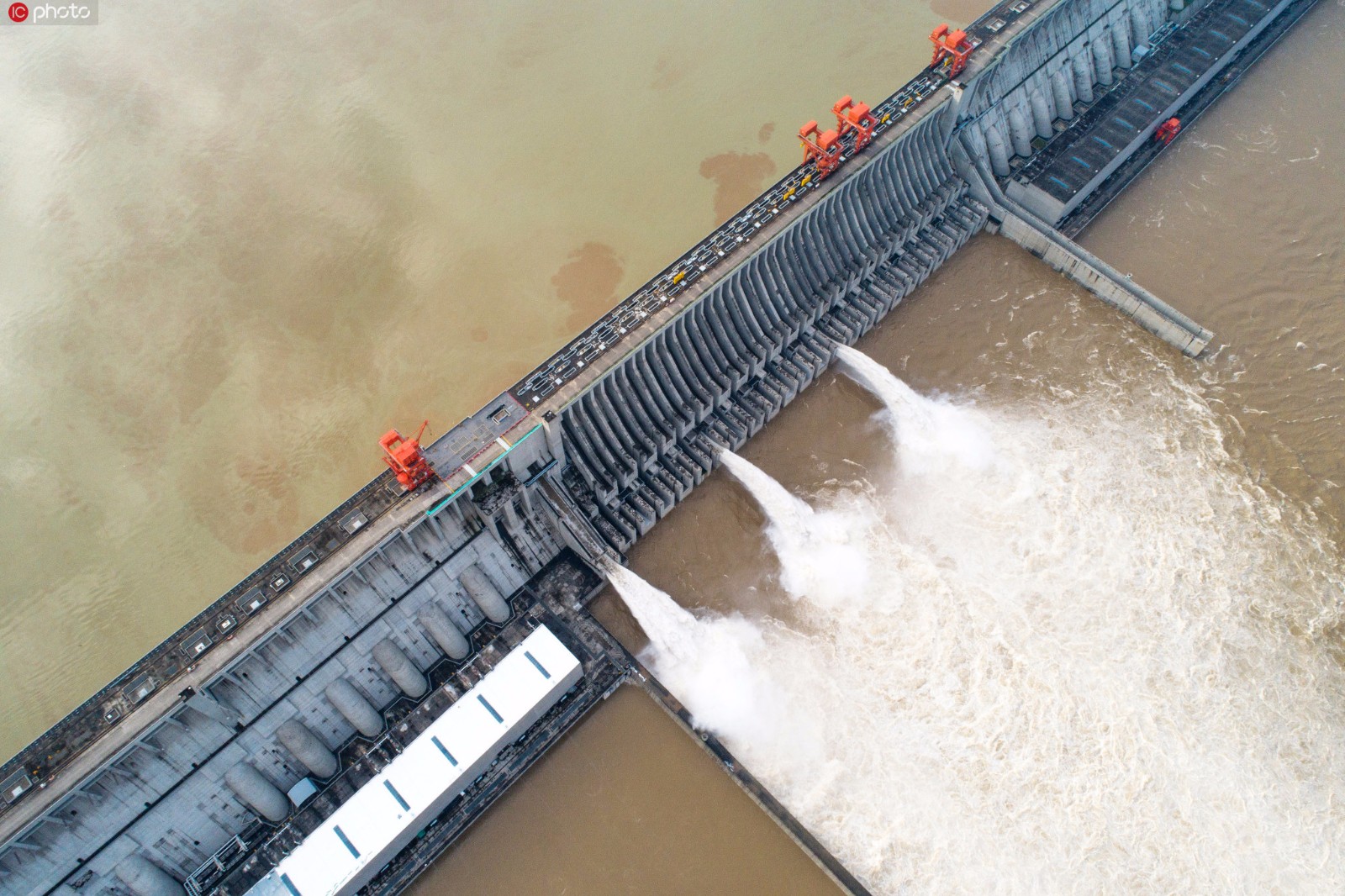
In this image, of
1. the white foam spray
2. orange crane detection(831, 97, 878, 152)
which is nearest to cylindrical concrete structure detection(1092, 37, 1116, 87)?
orange crane detection(831, 97, 878, 152)

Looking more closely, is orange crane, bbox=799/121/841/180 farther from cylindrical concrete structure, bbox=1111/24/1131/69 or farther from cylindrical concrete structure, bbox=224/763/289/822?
cylindrical concrete structure, bbox=224/763/289/822

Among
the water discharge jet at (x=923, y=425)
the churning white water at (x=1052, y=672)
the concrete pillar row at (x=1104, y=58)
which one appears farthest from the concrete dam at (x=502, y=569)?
the concrete pillar row at (x=1104, y=58)

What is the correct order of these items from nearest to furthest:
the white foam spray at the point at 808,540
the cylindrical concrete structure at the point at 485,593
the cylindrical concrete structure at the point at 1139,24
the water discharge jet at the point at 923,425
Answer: the cylindrical concrete structure at the point at 485,593 < the white foam spray at the point at 808,540 < the water discharge jet at the point at 923,425 < the cylindrical concrete structure at the point at 1139,24

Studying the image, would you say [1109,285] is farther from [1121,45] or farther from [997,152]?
[1121,45]

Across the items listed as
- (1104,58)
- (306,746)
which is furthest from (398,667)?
(1104,58)

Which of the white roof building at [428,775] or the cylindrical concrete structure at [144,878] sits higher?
the cylindrical concrete structure at [144,878]

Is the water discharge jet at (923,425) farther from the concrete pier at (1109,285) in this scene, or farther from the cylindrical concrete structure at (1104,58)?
the cylindrical concrete structure at (1104,58)

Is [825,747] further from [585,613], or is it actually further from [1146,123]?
[1146,123]
